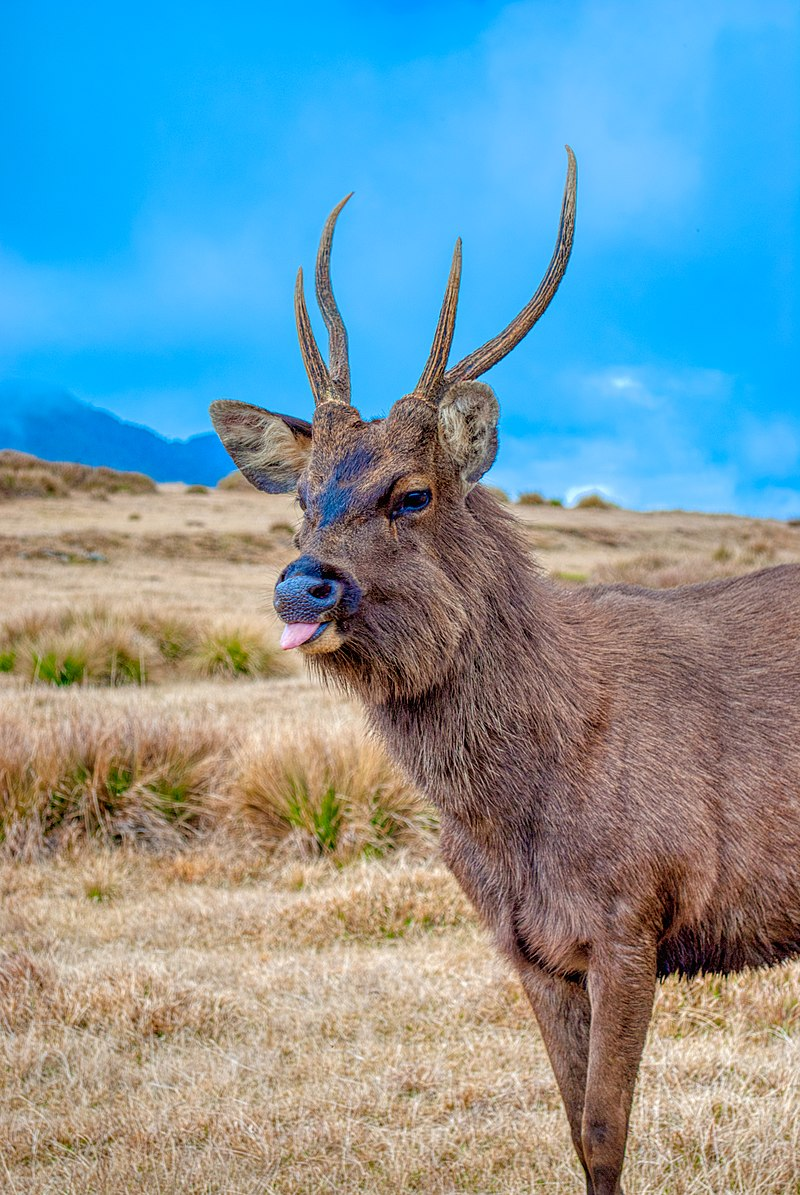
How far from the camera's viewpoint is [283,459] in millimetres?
3311

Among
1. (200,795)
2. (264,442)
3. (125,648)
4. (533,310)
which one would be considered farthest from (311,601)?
(125,648)

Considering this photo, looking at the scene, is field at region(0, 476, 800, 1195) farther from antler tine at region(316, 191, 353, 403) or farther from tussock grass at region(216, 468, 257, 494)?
tussock grass at region(216, 468, 257, 494)

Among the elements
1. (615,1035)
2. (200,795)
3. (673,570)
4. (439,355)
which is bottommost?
(200,795)

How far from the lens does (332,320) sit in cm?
331

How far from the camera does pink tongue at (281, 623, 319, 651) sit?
246 cm

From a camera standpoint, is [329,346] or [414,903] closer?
[329,346]

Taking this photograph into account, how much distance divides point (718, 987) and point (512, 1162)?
1.59m

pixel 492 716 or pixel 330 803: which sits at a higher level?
pixel 492 716

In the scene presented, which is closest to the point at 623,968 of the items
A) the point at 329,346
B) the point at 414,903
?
the point at 329,346

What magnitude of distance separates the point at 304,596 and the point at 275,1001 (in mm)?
2948

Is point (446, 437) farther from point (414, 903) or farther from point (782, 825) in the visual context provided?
point (414, 903)

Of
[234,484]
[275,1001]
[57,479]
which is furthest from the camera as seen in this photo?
[234,484]

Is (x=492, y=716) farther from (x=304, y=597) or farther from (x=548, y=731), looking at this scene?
(x=304, y=597)

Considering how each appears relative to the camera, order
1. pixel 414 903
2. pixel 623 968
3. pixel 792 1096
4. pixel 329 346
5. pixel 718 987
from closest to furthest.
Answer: pixel 623 968, pixel 329 346, pixel 792 1096, pixel 718 987, pixel 414 903
